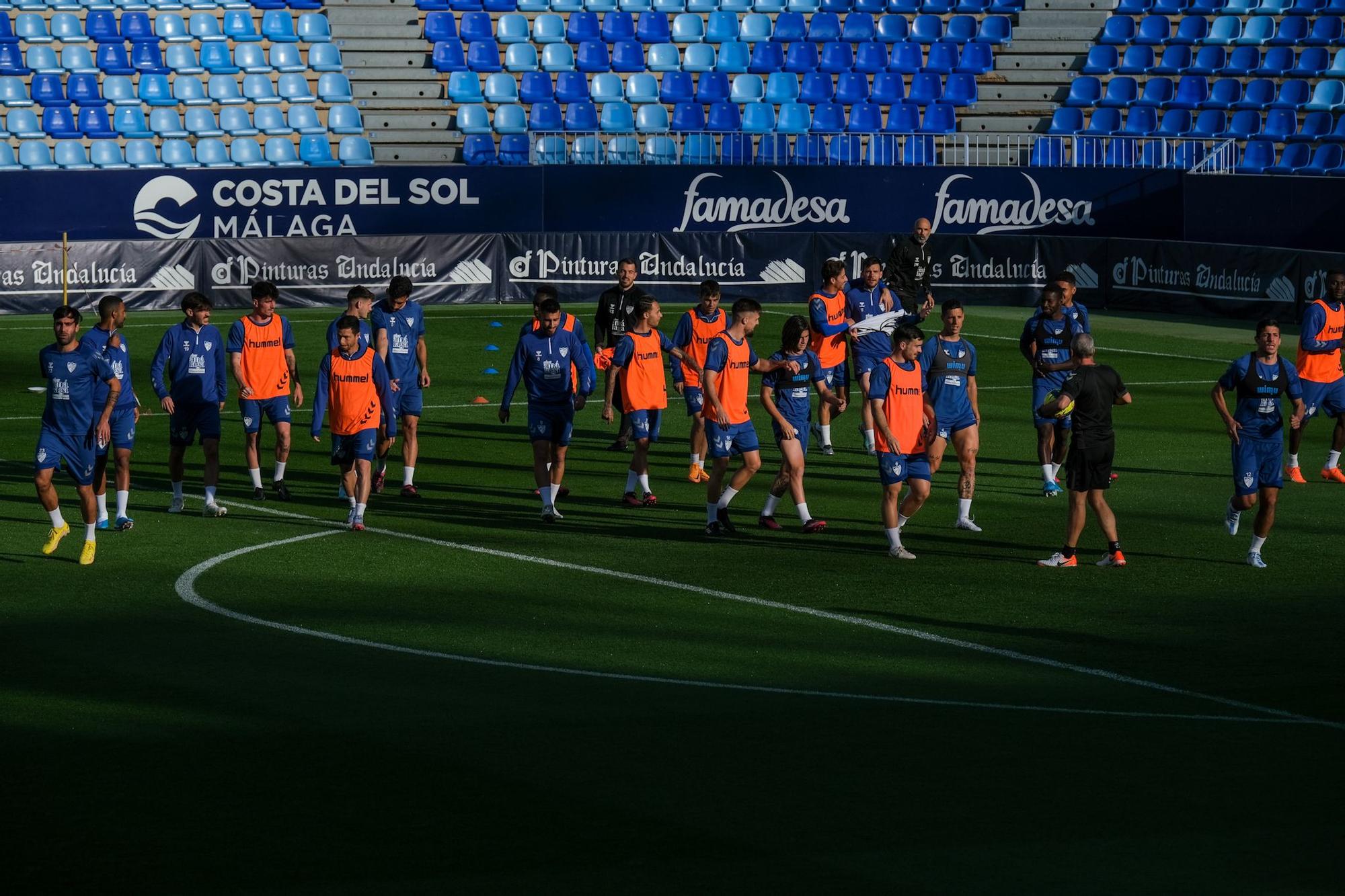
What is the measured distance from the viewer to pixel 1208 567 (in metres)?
15.4

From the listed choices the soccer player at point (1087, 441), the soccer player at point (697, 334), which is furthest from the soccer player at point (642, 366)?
the soccer player at point (1087, 441)

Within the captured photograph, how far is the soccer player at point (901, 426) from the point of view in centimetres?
1576

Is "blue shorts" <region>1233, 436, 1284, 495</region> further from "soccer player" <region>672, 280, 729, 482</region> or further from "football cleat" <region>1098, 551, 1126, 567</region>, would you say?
"soccer player" <region>672, 280, 729, 482</region>

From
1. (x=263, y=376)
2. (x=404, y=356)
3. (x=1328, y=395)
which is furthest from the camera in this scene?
(x=1328, y=395)

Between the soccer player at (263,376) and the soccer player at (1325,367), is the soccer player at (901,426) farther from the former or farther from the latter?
the soccer player at (263,376)

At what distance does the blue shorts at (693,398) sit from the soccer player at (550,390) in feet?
4.64

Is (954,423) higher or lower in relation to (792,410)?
lower

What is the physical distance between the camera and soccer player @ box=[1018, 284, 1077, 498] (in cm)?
1914

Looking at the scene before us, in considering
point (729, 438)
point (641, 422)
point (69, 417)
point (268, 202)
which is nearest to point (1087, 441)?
point (729, 438)

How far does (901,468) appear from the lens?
15.9 metres

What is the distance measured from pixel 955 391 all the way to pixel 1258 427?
2938 mm

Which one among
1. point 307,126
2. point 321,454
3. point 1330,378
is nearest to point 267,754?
point 321,454

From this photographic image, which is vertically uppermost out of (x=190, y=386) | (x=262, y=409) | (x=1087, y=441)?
(x=190, y=386)

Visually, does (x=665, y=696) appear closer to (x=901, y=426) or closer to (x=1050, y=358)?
(x=901, y=426)
